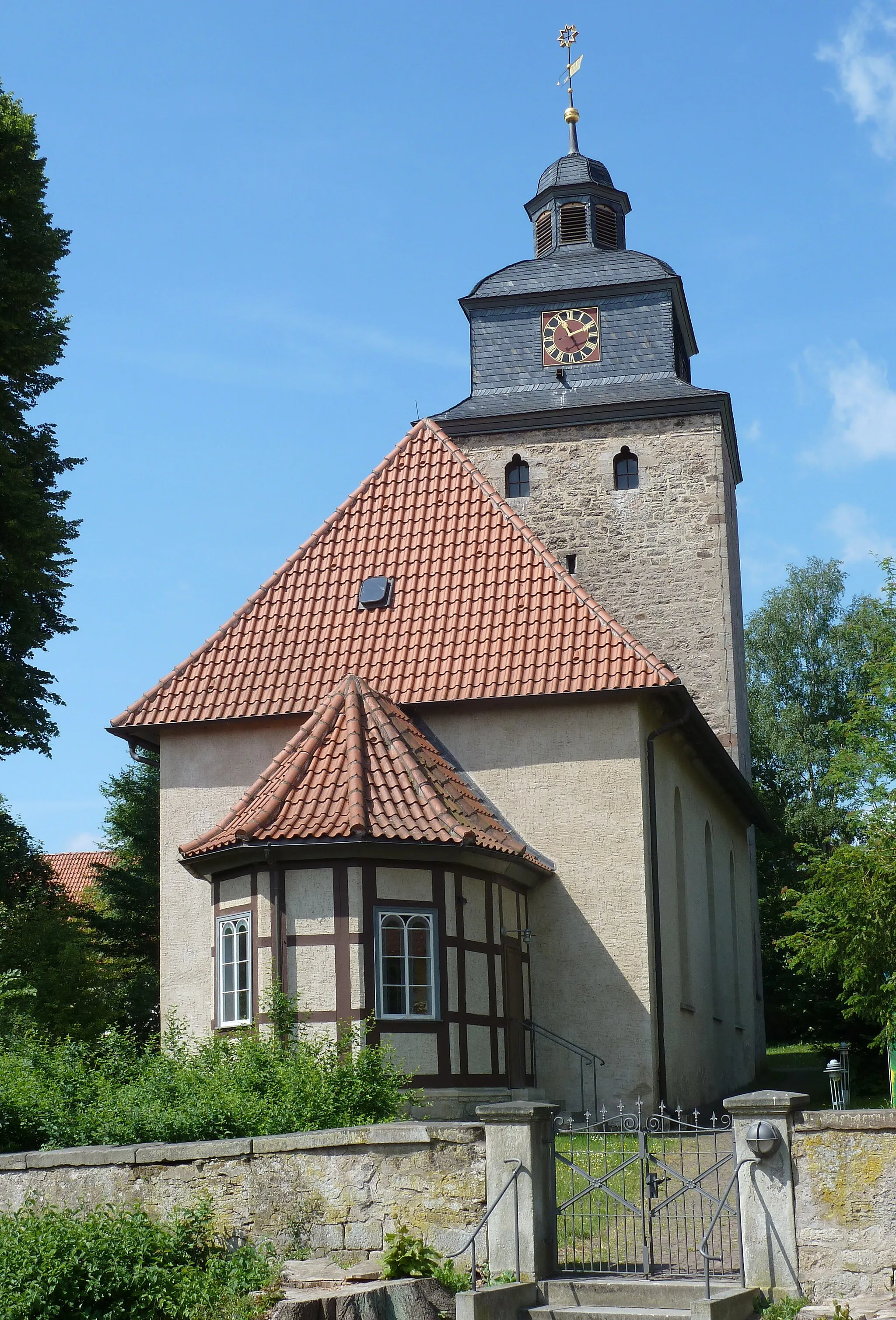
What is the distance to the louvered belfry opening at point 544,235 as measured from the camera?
104ft

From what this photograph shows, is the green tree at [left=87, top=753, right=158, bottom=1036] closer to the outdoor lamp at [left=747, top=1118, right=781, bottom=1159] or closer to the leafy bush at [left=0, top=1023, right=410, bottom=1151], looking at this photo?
the leafy bush at [left=0, top=1023, right=410, bottom=1151]

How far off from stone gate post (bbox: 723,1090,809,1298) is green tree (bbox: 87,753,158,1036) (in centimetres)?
2116

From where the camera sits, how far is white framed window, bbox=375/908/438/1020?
50.5 ft

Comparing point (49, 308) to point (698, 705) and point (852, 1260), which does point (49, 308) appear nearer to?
point (698, 705)

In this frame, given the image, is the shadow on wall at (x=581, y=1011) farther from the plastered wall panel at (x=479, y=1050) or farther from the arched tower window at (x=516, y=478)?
the arched tower window at (x=516, y=478)

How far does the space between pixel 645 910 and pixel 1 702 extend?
9.40 m

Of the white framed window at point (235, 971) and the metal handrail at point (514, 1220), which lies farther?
the white framed window at point (235, 971)

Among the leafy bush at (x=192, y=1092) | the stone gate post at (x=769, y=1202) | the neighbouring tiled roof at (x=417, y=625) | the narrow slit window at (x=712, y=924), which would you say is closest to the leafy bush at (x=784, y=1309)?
the stone gate post at (x=769, y=1202)

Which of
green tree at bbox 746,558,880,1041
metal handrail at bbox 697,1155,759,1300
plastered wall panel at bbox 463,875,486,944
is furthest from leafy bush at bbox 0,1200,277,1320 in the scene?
green tree at bbox 746,558,880,1041

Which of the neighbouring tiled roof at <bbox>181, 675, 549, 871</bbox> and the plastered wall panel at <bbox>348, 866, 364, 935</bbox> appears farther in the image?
the neighbouring tiled roof at <bbox>181, 675, 549, 871</bbox>

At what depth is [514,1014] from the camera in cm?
1706

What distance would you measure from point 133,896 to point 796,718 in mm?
19906

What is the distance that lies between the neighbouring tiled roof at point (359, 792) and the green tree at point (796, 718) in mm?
21135

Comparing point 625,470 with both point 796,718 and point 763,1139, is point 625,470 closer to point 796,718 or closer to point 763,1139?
point 796,718
